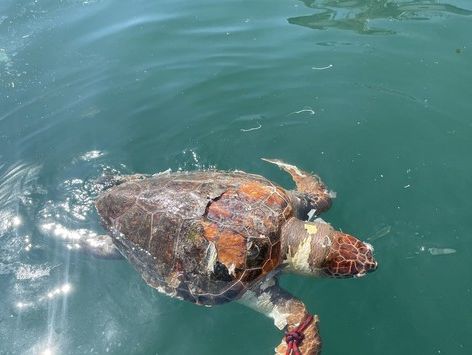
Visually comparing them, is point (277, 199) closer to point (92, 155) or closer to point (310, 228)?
point (310, 228)

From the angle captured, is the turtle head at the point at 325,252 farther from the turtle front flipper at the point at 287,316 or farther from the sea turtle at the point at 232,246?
the turtle front flipper at the point at 287,316

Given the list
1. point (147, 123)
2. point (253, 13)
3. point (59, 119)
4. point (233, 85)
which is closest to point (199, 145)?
point (147, 123)

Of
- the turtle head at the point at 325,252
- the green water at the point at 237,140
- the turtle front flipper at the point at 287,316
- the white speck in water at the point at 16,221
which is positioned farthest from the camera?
the white speck in water at the point at 16,221

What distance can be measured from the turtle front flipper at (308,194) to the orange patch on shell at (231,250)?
39.2 inches

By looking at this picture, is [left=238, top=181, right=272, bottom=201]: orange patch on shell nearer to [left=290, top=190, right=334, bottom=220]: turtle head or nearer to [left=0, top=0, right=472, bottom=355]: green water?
[left=290, top=190, right=334, bottom=220]: turtle head

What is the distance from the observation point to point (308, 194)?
514 centimetres

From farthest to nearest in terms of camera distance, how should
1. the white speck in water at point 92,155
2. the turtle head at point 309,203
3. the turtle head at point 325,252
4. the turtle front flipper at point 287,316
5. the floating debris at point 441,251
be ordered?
the white speck in water at point 92,155 → the turtle head at point 309,203 → the floating debris at point 441,251 → the turtle head at point 325,252 → the turtle front flipper at point 287,316

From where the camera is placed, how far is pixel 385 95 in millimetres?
6914

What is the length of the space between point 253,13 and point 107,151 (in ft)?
15.5

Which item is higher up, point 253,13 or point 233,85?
point 253,13

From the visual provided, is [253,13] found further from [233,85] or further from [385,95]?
[385,95]

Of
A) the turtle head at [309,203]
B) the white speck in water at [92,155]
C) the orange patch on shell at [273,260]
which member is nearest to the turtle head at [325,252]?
the orange patch on shell at [273,260]

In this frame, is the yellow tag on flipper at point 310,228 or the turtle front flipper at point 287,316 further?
the yellow tag on flipper at point 310,228

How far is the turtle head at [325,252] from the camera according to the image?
419cm
